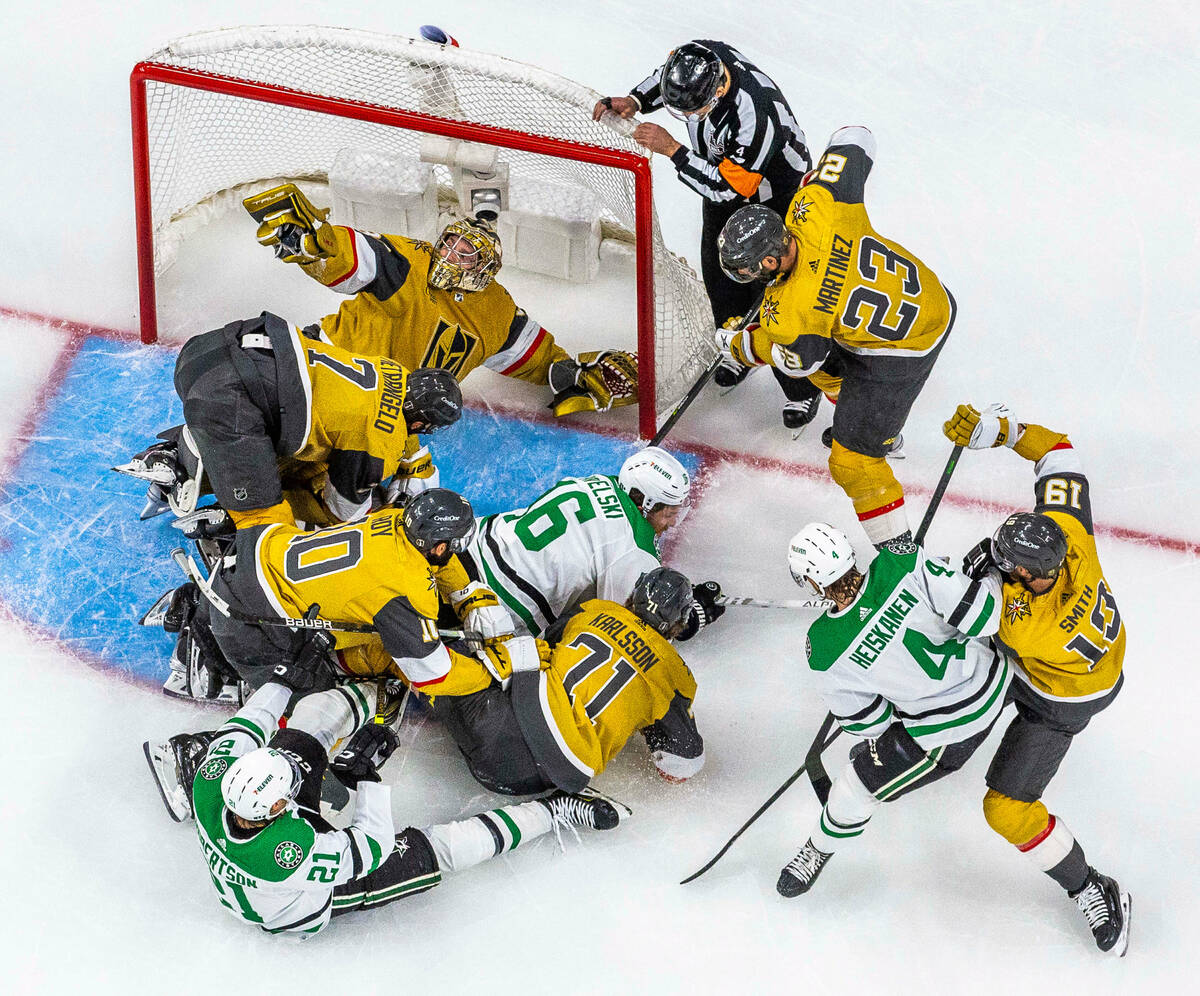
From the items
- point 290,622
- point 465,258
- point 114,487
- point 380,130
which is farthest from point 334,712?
point 380,130

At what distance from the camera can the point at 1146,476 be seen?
4.52 m

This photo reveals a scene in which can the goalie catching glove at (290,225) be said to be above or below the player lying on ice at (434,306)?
above

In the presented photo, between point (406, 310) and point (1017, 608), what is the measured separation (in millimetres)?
2014

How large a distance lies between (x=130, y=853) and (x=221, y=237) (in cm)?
232

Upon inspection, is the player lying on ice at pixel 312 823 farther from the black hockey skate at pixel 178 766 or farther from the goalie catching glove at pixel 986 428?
the goalie catching glove at pixel 986 428

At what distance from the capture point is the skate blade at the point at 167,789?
143 inches

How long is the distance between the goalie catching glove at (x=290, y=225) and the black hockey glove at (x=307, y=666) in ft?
3.74

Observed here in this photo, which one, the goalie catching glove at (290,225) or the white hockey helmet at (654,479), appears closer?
the white hockey helmet at (654,479)

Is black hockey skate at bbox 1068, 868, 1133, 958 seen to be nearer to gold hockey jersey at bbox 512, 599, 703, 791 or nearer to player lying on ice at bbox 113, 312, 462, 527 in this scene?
gold hockey jersey at bbox 512, 599, 703, 791

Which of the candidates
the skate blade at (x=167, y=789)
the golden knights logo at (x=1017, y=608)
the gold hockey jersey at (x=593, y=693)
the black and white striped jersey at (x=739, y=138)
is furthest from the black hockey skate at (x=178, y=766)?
the black and white striped jersey at (x=739, y=138)

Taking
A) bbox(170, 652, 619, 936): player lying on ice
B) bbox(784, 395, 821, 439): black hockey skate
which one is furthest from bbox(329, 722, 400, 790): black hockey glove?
bbox(784, 395, 821, 439): black hockey skate

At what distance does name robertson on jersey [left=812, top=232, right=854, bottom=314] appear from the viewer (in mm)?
3742

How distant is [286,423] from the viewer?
3791 millimetres

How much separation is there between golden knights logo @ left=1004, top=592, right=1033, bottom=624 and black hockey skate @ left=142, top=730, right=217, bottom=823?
6.37 ft
